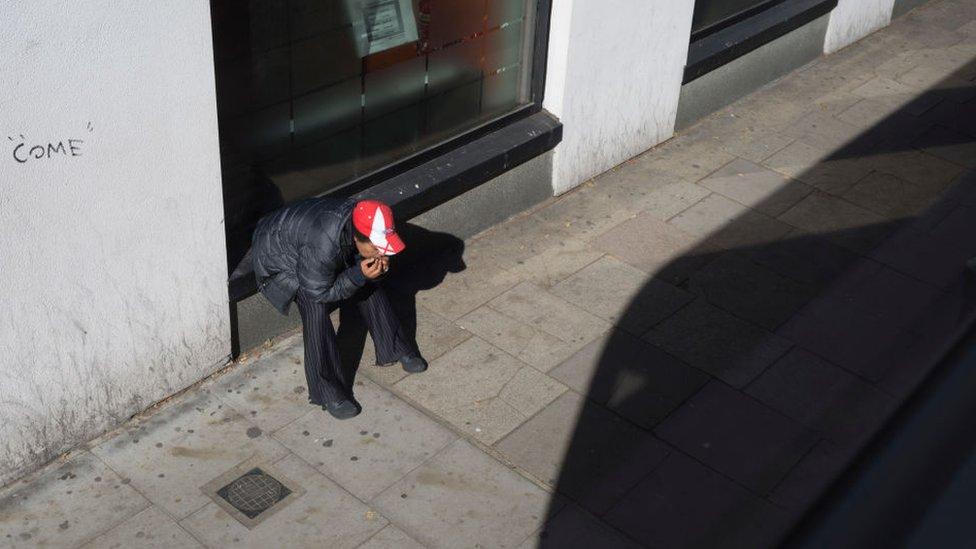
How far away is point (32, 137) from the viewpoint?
16.1 ft

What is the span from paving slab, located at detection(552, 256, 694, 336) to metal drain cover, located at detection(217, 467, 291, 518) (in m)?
2.39

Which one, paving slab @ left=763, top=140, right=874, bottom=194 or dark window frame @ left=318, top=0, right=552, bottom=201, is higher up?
dark window frame @ left=318, top=0, right=552, bottom=201

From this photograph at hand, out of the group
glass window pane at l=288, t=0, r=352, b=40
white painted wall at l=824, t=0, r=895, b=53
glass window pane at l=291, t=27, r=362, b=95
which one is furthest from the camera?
white painted wall at l=824, t=0, r=895, b=53

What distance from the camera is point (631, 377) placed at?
6.59 meters

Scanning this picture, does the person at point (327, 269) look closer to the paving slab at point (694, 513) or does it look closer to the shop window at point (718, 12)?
the paving slab at point (694, 513)

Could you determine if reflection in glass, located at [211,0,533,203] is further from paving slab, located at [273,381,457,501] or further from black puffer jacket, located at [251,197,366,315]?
paving slab, located at [273,381,457,501]

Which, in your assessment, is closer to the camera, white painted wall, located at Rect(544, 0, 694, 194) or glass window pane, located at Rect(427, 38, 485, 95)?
glass window pane, located at Rect(427, 38, 485, 95)

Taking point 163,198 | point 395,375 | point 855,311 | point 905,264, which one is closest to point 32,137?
point 163,198

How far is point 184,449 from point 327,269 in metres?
1.21

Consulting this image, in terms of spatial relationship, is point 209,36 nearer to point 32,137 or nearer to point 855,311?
point 32,137

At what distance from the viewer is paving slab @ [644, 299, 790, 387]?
6.73 meters

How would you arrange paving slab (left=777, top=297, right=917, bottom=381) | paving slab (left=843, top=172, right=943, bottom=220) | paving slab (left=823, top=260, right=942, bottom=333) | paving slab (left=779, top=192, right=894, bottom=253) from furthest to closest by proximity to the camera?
paving slab (left=843, top=172, right=943, bottom=220) < paving slab (left=779, top=192, right=894, bottom=253) < paving slab (left=823, top=260, right=942, bottom=333) < paving slab (left=777, top=297, right=917, bottom=381)

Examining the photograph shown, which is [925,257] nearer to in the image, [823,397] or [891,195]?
[891,195]

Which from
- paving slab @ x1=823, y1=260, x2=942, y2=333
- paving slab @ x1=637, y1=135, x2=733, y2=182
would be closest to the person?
paving slab @ x1=823, y1=260, x2=942, y2=333
